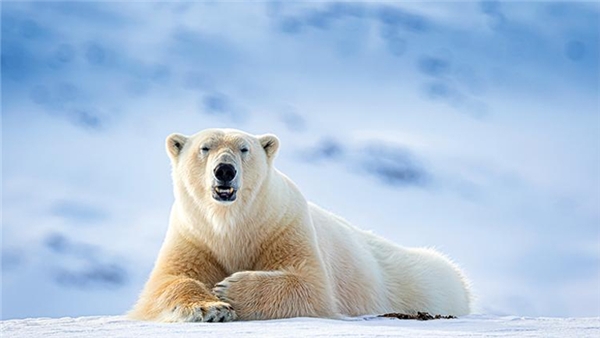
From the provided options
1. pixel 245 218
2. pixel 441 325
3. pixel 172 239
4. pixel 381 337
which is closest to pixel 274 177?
pixel 245 218

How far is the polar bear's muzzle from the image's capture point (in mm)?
6105

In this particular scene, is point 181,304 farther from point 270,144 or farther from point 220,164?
point 270,144

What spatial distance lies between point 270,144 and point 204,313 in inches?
62.0

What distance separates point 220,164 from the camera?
241 inches

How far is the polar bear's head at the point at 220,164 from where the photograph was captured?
6148mm

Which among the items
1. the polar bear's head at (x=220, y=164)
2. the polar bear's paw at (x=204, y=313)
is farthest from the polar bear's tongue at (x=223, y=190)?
the polar bear's paw at (x=204, y=313)

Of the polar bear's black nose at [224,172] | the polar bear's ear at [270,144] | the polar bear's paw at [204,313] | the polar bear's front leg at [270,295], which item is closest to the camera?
the polar bear's paw at [204,313]

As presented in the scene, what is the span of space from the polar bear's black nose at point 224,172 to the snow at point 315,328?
3.52 feet

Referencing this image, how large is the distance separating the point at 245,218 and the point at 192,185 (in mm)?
449

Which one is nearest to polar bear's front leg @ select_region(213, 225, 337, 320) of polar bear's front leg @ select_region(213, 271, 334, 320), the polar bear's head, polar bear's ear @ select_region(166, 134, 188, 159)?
polar bear's front leg @ select_region(213, 271, 334, 320)

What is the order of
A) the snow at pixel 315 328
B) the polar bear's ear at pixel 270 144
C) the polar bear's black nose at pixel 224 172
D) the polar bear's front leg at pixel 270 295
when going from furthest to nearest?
the polar bear's ear at pixel 270 144
the polar bear's black nose at pixel 224 172
the polar bear's front leg at pixel 270 295
the snow at pixel 315 328

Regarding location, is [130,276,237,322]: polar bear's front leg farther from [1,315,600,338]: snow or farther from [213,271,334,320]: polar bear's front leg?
[1,315,600,338]: snow

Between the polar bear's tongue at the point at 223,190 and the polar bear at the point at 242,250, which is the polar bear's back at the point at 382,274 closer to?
the polar bear at the point at 242,250

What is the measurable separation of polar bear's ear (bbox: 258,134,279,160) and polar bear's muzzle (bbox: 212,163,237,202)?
652 millimetres
